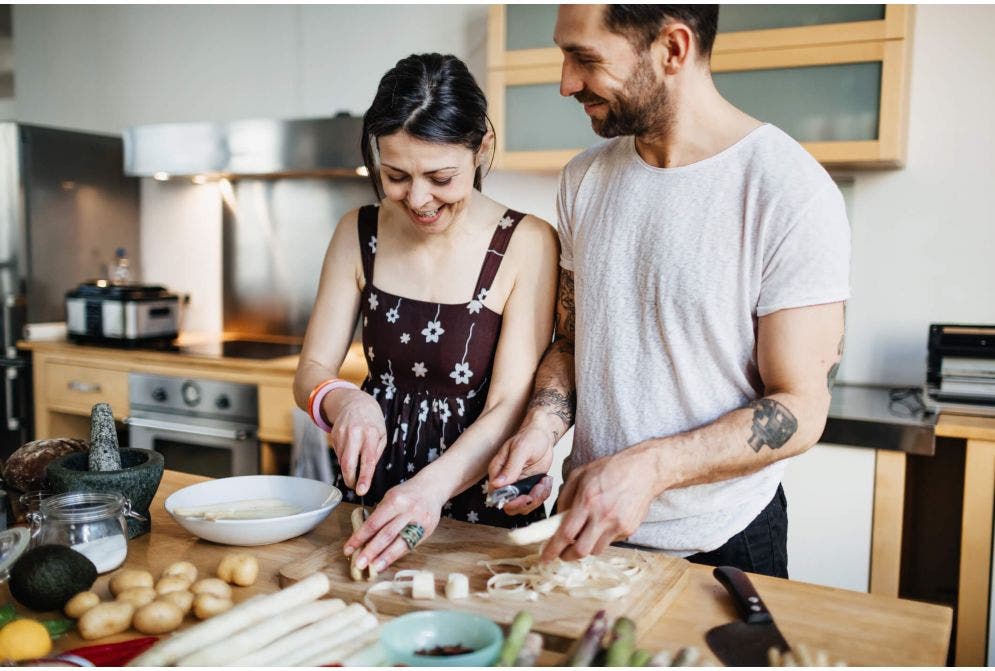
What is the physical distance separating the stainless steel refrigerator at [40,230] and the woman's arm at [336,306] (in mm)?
2474

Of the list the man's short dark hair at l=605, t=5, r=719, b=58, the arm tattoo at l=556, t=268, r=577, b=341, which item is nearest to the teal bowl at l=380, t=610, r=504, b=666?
the arm tattoo at l=556, t=268, r=577, b=341

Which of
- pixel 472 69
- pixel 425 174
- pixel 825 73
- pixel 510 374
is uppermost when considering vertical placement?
pixel 472 69

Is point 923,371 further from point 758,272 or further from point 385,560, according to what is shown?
point 385,560

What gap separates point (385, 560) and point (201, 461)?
2.25 meters

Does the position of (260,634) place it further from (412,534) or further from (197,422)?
(197,422)

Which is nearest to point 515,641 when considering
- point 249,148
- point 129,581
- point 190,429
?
point 129,581

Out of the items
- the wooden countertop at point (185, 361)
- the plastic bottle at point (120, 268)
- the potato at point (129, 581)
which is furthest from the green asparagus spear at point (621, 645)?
the plastic bottle at point (120, 268)

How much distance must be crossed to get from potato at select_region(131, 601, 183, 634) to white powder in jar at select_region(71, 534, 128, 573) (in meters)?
0.19

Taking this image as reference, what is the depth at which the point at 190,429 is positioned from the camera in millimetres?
3059

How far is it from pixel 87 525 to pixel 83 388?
8.12 feet

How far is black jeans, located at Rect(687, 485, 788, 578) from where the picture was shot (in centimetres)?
→ 130

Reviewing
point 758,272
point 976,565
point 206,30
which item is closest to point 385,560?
point 758,272

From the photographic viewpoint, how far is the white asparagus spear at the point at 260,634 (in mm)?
839

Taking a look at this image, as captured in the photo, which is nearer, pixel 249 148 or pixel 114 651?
pixel 114 651
